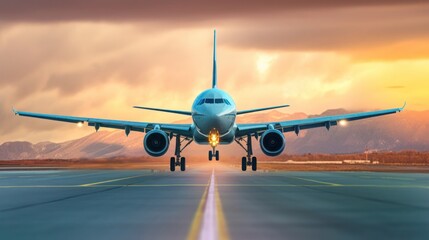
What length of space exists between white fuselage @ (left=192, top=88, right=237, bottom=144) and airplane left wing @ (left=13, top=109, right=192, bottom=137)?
12.4 ft

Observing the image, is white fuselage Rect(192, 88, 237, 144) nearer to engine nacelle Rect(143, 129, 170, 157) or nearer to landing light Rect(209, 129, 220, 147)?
landing light Rect(209, 129, 220, 147)

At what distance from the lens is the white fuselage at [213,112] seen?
43.6 meters

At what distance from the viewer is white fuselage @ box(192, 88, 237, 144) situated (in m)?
43.6

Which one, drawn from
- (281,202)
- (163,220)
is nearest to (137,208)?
(163,220)

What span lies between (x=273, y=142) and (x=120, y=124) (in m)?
12.6

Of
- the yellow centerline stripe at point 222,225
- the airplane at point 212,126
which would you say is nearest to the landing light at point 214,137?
the airplane at point 212,126

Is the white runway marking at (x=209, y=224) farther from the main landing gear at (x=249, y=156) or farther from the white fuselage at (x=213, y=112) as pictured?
the main landing gear at (x=249, y=156)

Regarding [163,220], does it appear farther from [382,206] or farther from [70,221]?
[382,206]

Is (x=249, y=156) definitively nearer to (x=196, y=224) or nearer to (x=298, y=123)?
(x=298, y=123)

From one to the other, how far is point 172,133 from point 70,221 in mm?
37930

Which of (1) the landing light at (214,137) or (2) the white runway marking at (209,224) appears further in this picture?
(1) the landing light at (214,137)

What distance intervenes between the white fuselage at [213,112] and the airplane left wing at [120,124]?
3790mm

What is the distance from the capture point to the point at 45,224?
511 inches

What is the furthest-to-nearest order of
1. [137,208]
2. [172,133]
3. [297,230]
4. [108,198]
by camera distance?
[172,133] < [108,198] < [137,208] < [297,230]
